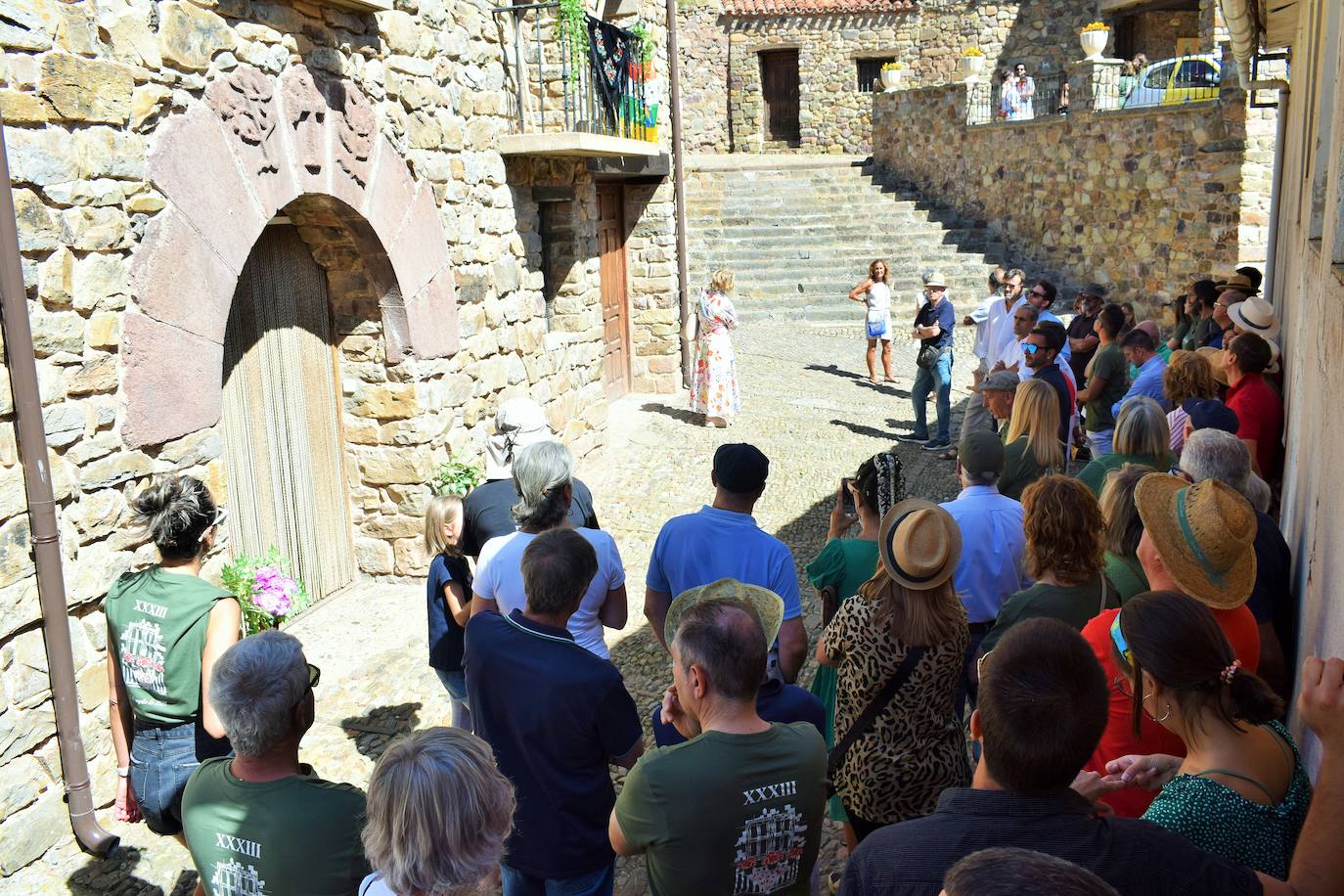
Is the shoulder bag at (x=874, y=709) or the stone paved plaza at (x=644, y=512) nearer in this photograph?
the shoulder bag at (x=874, y=709)

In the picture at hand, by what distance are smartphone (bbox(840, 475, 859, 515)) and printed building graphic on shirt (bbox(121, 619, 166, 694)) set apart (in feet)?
7.29

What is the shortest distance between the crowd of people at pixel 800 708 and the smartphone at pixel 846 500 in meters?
0.03

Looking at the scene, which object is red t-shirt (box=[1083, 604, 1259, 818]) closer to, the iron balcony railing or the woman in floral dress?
the iron balcony railing

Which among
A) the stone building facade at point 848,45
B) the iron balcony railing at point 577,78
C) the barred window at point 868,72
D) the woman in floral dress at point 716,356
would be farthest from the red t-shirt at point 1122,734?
the barred window at point 868,72

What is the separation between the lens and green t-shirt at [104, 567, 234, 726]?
3.19m

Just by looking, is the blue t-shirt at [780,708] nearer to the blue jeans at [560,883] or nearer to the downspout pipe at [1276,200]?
the blue jeans at [560,883]

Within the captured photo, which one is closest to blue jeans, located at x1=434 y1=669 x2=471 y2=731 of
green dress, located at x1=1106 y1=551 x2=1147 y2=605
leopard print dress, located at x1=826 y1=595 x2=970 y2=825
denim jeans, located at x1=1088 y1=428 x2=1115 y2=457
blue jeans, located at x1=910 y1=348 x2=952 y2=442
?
leopard print dress, located at x1=826 y1=595 x2=970 y2=825

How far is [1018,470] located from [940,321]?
545 centimetres

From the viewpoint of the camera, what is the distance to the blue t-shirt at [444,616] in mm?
4062

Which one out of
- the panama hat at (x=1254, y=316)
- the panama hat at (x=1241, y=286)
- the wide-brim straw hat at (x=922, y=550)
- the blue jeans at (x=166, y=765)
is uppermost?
the panama hat at (x=1241, y=286)

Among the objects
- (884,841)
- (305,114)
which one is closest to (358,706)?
(305,114)

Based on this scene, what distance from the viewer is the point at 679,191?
484 inches

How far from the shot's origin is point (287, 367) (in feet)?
20.3

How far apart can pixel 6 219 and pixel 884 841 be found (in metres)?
3.56
